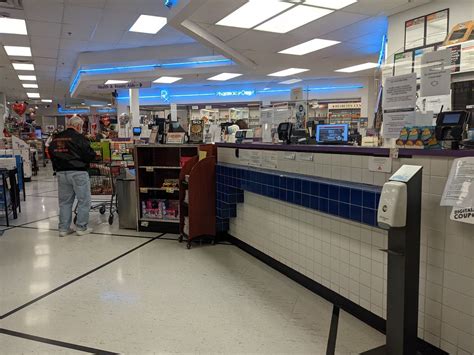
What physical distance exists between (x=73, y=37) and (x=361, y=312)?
909 cm

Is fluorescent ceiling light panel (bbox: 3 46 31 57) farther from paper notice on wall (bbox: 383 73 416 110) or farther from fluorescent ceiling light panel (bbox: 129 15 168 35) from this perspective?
paper notice on wall (bbox: 383 73 416 110)

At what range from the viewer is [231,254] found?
427 cm

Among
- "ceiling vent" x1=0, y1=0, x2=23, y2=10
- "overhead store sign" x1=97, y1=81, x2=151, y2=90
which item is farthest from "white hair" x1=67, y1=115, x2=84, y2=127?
"overhead store sign" x1=97, y1=81, x2=151, y2=90

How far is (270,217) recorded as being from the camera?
3.85m

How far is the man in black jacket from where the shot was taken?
4.98 meters

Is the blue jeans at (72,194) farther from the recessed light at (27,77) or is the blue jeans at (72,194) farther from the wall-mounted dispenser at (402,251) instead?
the recessed light at (27,77)

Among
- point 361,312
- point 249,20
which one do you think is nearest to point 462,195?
point 361,312

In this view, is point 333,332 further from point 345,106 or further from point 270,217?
point 345,106

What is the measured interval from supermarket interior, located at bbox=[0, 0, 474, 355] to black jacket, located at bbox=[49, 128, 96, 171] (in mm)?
18

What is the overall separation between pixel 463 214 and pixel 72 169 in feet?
15.4

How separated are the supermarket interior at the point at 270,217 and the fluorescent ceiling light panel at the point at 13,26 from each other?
0.31 feet

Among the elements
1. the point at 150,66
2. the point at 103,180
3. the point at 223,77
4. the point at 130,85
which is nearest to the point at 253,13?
the point at 103,180

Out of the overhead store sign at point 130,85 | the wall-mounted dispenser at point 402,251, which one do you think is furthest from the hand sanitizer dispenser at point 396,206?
the overhead store sign at point 130,85

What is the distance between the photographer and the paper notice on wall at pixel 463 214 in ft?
5.84
